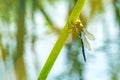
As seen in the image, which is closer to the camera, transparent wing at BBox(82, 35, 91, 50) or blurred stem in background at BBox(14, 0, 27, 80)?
transparent wing at BBox(82, 35, 91, 50)

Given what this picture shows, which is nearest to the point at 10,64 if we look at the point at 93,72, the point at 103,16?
the point at 93,72

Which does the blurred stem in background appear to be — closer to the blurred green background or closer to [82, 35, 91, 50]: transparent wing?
the blurred green background

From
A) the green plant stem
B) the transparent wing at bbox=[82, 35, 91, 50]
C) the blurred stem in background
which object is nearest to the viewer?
the green plant stem

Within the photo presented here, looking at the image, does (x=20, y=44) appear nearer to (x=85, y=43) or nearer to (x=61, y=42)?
(x=85, y=43)

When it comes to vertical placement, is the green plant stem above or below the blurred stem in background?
above

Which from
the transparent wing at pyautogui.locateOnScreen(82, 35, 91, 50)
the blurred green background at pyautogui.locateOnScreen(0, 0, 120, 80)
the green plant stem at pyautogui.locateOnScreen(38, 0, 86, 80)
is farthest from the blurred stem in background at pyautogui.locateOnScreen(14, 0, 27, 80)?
the green plant stem at pyautogui.locateOnScreen(38, 0, 86, 80)

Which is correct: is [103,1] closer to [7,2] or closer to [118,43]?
[118,43]

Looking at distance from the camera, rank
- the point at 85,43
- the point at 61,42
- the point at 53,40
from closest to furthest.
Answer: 1. the point at 61,42
2. the point at 85,43
3. the point at 53,40

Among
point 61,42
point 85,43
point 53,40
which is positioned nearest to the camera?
point 61,42

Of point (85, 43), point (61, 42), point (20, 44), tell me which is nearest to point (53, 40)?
point (20, 44)
